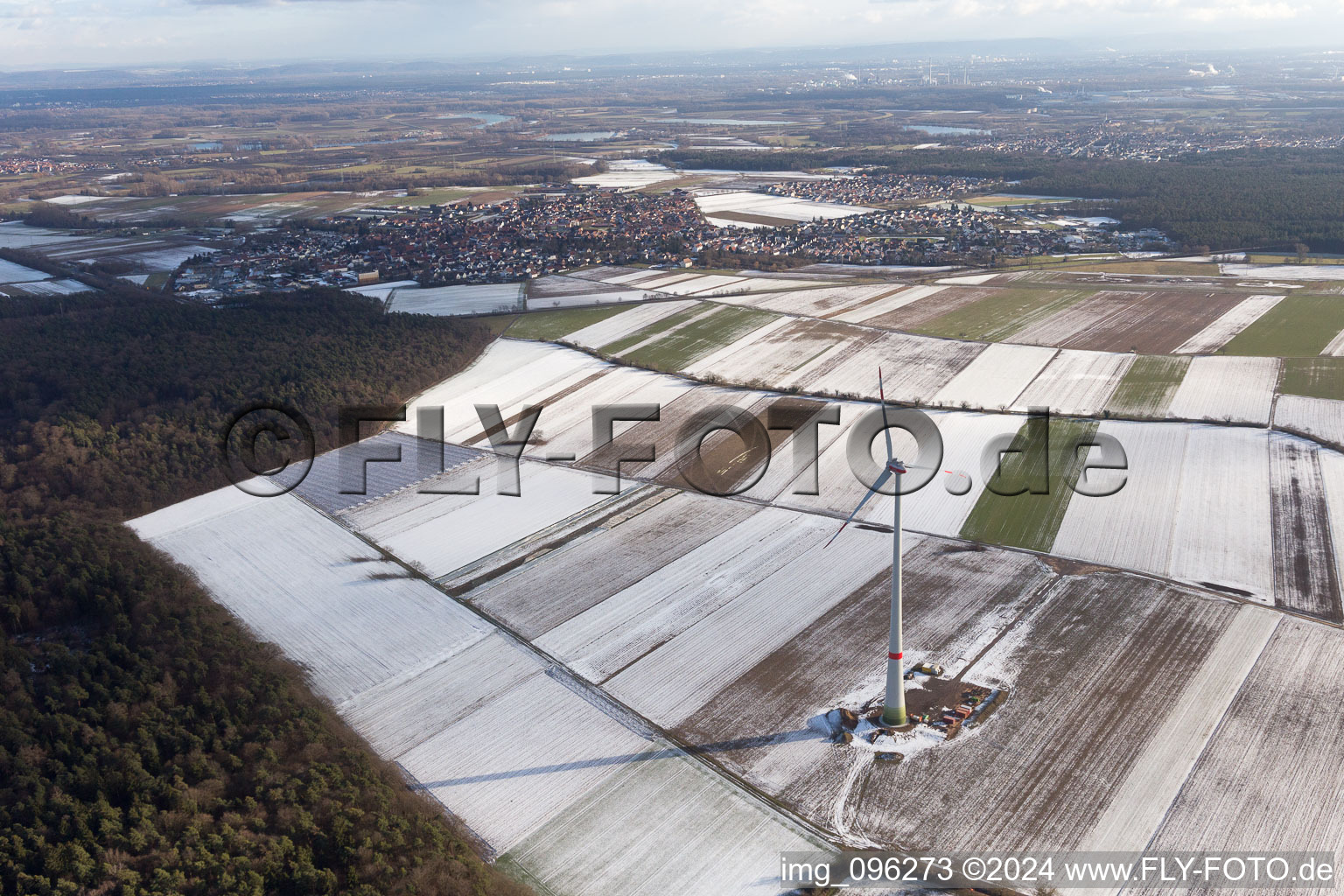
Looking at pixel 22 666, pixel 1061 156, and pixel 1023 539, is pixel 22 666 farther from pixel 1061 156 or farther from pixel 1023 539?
pixel 1061 156

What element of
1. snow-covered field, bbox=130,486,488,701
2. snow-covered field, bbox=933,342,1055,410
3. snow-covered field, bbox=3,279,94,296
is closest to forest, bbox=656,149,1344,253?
snow-covered field, bbox=933,342,1055,410

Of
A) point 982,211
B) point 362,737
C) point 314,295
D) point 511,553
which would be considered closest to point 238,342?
point 314,295

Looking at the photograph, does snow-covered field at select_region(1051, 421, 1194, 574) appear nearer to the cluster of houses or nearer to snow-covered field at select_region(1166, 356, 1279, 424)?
snow-covered field at select_region(1166, 356, 1279, 424)

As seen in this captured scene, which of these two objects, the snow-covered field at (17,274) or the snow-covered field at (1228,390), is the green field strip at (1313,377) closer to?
the snow-covered field at (1228,390)

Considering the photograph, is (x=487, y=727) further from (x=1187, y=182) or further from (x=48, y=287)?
(x=1187, y=182)

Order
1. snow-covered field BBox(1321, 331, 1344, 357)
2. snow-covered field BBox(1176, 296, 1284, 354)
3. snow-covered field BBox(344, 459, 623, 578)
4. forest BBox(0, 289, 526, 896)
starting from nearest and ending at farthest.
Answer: forest BBox(0, 289, 526, 896), snow-covered field BBox(344, 459, 623, 578), snow-covered field BBox(1321, 331, 1344, 357), snow-covered field BBox(1176, 296, 1284, 354)
